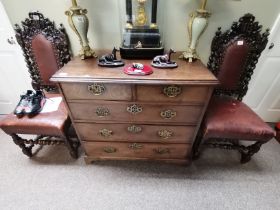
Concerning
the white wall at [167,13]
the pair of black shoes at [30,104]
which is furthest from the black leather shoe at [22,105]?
the white wall at [167,13]

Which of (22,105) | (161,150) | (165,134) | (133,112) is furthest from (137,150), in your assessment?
(22,105)

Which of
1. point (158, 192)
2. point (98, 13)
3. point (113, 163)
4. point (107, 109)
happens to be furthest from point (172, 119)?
point (98, 13)

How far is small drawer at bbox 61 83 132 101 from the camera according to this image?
1.04m

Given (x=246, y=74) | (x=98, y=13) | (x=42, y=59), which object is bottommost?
(x=246, y=74)

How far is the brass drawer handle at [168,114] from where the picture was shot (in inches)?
45.7

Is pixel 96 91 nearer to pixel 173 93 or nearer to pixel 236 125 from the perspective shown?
pixel 173 93

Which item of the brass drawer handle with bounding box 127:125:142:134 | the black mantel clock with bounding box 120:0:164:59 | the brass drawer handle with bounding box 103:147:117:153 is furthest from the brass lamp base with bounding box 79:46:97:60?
the brass drawer handle with bounding box 103:147:117:153

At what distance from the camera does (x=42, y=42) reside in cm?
139

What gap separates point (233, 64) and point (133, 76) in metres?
0.95

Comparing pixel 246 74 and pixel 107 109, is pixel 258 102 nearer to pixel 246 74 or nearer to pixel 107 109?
pixel 246 74

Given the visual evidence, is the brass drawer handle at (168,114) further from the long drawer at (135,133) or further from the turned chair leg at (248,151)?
the turned chair leg at (248,151)

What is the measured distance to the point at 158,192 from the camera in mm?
1400

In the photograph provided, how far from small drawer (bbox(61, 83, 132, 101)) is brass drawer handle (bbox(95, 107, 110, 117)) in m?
0.10

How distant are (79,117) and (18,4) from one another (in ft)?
3.52
